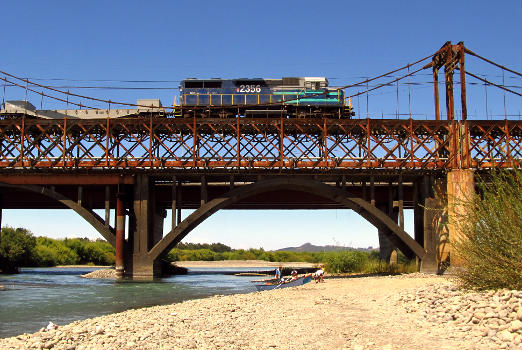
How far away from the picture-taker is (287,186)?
36.5 m

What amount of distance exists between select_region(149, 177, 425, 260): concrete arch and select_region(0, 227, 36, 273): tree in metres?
32.4

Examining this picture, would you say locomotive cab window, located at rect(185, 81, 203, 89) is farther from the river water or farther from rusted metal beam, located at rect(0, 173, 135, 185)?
the river water

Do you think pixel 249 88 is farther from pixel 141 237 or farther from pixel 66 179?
pixel 66 179

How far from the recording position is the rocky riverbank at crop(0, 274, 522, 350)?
1031cm

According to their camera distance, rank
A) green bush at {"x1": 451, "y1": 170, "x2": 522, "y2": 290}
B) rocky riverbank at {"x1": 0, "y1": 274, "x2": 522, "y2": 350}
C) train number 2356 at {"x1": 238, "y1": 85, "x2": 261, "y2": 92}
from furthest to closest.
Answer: train number 2356 at {"x1": 238, "y1": 85, "x2": 261, "y2": 92}
green bush at {"x1": 451, "y1": 170, "x2": 522, "y2": 290}
rocky riverbank at {"x1": 0, "y1": 274, "x2": 522, "y2": 350}

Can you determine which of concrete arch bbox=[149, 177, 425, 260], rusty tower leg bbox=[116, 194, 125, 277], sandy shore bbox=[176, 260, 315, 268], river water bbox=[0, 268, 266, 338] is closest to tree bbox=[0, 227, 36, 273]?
sandy shore bbox=[176, 260, 315, 268]

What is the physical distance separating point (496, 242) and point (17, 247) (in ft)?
212

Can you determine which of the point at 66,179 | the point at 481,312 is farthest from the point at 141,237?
the point at 481,312

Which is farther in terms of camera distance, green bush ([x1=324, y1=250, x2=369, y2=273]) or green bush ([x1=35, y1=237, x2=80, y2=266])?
green bush ([x1=35, y1=237, x2=80, y2=266])

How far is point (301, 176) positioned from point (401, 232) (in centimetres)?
775

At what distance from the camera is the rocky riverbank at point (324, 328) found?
10312mm

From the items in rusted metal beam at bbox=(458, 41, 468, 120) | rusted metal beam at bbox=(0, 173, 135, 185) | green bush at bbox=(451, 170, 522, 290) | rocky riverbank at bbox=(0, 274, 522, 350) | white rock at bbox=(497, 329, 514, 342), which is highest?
rusted metal beam at bbox=(458, 41, 468, 120)

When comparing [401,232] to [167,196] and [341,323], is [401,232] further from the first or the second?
[341,323]

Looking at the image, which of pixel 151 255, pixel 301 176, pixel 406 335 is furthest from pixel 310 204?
pixel 406 335
